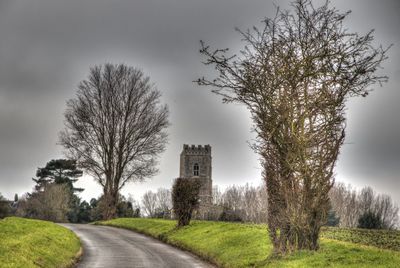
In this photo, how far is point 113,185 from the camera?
51344mm

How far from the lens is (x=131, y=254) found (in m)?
21.7

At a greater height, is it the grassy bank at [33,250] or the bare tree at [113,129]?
the bare tree at [113,129]

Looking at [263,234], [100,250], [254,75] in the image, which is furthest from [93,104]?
[254,75]

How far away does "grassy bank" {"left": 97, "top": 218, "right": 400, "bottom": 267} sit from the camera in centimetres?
1347

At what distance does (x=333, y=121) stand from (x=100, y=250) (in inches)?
516

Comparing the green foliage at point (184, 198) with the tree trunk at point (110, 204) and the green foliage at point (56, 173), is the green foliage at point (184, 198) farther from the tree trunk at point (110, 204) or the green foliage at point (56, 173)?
the green foliage at point (56, 173)

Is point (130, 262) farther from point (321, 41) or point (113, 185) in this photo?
point (113, 185)

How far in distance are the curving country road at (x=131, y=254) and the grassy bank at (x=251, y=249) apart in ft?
2.81

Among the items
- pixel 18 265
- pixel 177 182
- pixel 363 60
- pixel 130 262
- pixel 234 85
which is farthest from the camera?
pixel 177 182

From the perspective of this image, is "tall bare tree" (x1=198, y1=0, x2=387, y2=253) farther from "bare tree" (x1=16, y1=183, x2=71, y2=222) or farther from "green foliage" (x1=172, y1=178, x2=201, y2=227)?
"bare tree" (x1=16, y1=183, x2=71, y2=222)

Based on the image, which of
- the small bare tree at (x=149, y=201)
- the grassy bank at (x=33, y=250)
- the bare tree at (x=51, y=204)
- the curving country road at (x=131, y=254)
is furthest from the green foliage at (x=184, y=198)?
the small bare tree at (x=149, y=201)

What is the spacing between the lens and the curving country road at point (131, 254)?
1872cm

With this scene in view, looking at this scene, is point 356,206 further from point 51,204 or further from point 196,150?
point 51,204

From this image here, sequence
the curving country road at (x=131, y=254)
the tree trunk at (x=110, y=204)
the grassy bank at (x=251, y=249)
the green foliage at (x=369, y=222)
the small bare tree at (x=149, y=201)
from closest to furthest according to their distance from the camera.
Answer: the grassy bank at (x=251, y=249)
the curving country road at (x=131, y=254)
the green foliage at (x=369, y=222)
the tree trunk at (x=110, y=204)
the small bare tree at (x=149, y=201)
